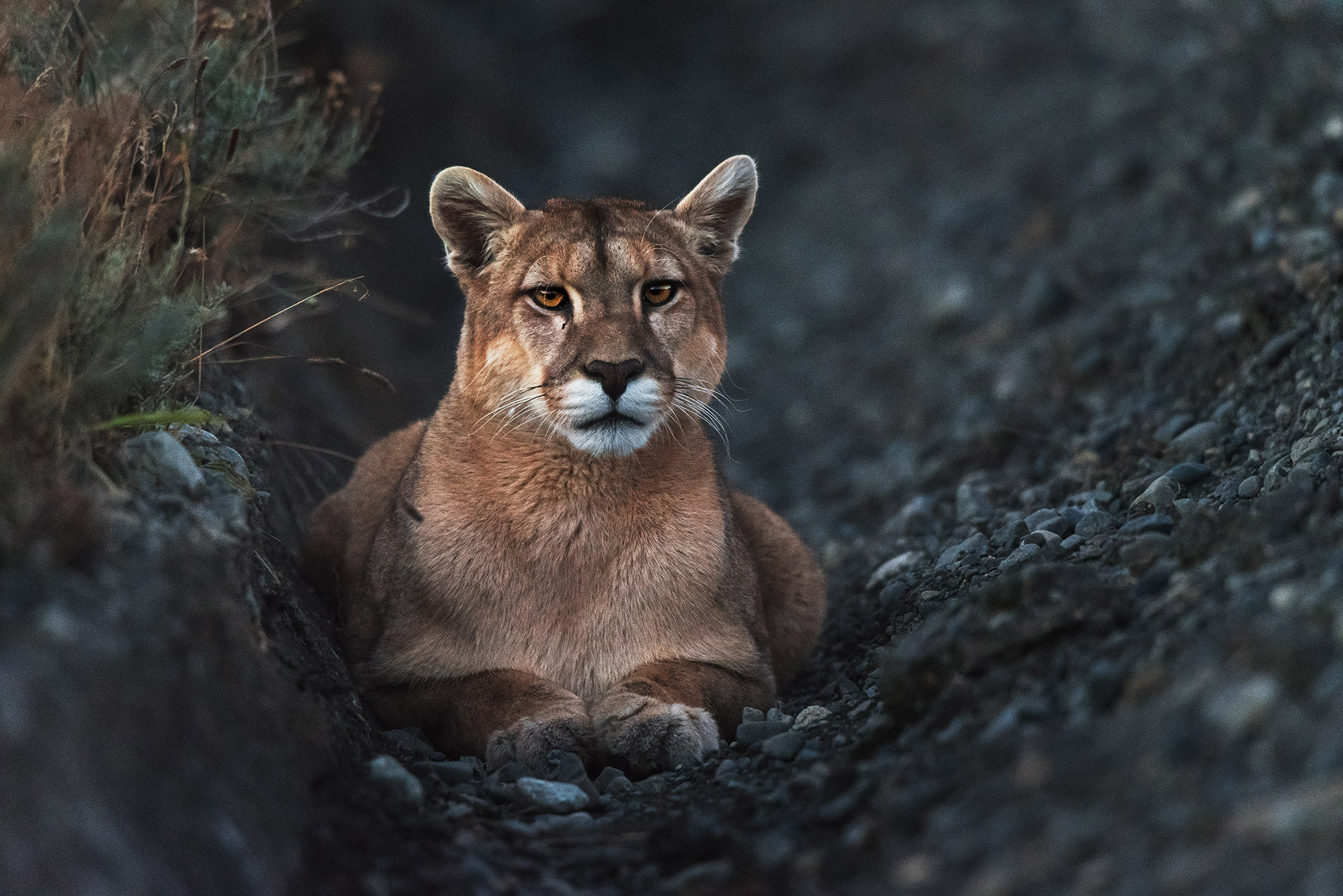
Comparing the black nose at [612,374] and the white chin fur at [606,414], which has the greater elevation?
the black nose at [612,374]

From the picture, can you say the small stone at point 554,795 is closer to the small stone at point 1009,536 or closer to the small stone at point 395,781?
the small stone at point 395,781

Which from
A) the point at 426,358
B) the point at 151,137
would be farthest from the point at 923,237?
the point at 151,137

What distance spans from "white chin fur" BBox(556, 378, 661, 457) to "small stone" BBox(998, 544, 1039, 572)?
1.65m

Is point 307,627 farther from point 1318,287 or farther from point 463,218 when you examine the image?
point 1318,287

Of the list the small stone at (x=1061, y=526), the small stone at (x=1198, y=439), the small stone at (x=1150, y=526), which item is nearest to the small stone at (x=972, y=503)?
the small stone at (x=1061, y=526)

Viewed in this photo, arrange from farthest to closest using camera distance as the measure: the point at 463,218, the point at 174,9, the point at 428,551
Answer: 1. the point at 174,9
2. the point at 463,218
3. the point at 428,551

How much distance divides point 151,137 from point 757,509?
357cm

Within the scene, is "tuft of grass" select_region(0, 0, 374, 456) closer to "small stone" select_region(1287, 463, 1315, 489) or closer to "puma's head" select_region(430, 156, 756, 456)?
"puma's head" select_region(430, 156, 756, 456)

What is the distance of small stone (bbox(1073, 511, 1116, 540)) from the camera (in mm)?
5465

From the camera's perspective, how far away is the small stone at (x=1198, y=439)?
246 inches

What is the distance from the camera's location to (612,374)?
16.3 ft

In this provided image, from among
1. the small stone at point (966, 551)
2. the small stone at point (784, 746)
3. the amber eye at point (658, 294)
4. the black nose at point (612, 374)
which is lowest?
the small stone at point (784, 746)

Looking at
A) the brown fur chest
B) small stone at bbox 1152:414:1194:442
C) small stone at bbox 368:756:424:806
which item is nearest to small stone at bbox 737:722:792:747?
the brown fur chest

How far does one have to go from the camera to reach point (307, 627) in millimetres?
5055
